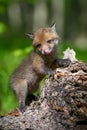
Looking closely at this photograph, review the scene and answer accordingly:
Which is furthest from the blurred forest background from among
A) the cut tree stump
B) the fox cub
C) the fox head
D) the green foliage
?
the cut tree stump

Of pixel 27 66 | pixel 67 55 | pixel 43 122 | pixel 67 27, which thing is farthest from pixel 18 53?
pixel 67 27

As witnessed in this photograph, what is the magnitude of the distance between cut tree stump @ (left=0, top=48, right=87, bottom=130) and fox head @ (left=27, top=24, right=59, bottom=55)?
164cm

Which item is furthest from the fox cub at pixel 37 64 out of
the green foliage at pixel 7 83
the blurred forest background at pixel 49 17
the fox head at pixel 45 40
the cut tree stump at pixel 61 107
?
the blurred forest background at pixel 49 17

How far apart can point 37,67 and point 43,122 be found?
228 cm

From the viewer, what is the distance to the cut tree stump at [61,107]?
6891mm

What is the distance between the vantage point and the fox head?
905 cm

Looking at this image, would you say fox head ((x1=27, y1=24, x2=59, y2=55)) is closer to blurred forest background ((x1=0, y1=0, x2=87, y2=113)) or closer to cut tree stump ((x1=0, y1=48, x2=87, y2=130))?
cut tree stump ((x1=0, y1=48, x2=87, y2=130))

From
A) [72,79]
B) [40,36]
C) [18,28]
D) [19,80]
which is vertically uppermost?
[18,28]

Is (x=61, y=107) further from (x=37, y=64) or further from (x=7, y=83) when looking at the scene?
(x=7, y=83)

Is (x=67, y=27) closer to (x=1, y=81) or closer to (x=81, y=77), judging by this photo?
(x=1, y=81)

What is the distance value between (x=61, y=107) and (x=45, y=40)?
91.9 inches

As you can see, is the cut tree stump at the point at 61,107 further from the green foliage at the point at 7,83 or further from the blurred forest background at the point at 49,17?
the blurred forest background at the point at 49,17

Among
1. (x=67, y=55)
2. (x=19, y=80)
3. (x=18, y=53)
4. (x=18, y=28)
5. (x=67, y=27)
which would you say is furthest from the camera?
(x=67, y=27)

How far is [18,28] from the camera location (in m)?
47.2
